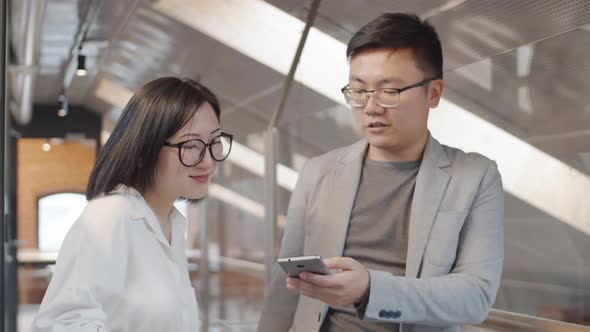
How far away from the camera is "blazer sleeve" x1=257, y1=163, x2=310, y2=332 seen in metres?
2.46

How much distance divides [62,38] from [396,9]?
15.2 ft

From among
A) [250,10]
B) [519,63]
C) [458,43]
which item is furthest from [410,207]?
[250,10]

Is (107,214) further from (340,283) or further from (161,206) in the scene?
(340,283)

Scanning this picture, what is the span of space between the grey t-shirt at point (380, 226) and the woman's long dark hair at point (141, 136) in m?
0.67

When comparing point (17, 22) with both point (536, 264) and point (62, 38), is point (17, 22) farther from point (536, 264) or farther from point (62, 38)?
point (536, 264)

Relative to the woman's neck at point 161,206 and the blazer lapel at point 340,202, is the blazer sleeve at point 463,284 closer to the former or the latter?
the blazer lapel at point 340,202

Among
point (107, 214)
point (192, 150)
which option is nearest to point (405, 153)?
point (192, 150)

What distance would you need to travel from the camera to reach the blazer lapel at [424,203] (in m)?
2.18

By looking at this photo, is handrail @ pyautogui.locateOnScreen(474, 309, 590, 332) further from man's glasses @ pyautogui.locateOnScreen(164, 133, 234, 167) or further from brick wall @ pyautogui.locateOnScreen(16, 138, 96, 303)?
brick wall @ pyautogui.locateOnScreen(16, 138, 96, 303)

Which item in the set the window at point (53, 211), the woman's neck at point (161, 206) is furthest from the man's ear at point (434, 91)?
the window at point (53, 211)

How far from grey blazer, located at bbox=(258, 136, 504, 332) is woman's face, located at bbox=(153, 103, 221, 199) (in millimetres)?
519

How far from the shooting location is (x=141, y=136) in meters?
1.87

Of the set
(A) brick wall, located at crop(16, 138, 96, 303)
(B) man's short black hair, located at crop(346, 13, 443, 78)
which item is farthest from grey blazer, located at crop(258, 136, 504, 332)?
(A) brick wall, located at crop(16, 138, 96, 303)

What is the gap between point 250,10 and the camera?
4840mm
